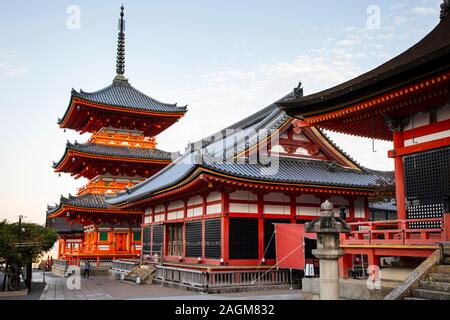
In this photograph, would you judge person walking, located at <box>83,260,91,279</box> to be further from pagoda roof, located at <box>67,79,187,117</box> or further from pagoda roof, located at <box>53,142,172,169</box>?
pagoda roof, located at <box>67,79,187,117</box>

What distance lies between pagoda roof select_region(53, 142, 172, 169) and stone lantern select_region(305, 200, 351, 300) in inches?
1192

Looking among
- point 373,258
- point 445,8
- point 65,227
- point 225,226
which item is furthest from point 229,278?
point 65,227

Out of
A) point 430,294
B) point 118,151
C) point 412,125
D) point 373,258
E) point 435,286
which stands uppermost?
point 118,151

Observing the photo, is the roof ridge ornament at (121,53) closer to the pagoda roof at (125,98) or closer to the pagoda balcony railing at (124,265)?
the pagoda roof at (125,98)

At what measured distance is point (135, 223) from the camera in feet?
131

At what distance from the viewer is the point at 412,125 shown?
1538 centimetres

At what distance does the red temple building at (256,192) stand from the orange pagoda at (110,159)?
1193cm

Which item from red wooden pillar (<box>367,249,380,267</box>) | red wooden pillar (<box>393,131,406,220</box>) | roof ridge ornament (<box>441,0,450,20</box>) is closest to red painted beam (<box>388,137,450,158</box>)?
red wooden pillar (<box>393,131,406,220</box>)

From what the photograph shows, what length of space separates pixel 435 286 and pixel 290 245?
35.5ft

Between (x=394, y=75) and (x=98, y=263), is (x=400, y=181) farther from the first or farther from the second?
(x=98, y=263)

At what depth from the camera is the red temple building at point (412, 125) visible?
42.7ft

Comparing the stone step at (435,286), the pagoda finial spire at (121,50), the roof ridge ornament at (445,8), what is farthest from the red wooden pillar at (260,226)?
the pagoda finial spire at (121,50)
